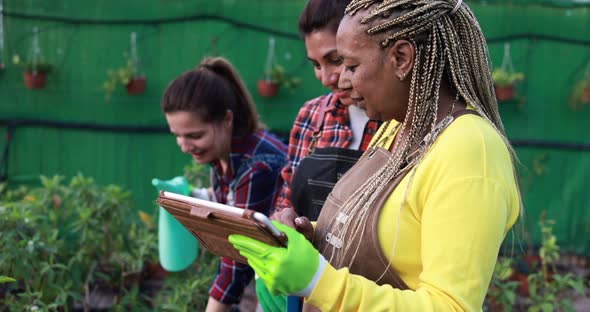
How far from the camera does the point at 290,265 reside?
110cm

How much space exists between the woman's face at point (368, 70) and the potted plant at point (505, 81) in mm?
3481

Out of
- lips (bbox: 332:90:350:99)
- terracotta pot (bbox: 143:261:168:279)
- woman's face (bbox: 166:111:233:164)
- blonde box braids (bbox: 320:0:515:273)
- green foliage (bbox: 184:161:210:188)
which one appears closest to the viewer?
blonde box braids (bbox: 320:0:515:273)

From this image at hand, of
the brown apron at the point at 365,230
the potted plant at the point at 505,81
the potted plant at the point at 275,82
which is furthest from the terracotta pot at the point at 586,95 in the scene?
the brown apron at the point at 365,230

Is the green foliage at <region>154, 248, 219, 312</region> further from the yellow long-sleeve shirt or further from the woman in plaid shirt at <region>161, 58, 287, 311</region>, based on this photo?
the yellow long-sleeve shirt

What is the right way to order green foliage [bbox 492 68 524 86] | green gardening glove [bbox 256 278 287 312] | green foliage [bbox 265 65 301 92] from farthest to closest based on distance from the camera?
1. green foliage [bbox 265 65 301 92]
2. green foliage [bbox 492 68 524 86]
3. green gardening glove [bbox 256 278 287 312]

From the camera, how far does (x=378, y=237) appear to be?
1.18 metres

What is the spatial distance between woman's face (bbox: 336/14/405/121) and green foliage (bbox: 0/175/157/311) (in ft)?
5.89

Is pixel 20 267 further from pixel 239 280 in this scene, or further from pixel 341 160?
pixel 341 160

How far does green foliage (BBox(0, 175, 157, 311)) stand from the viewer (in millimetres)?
2588

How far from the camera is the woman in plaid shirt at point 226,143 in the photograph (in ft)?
7.18

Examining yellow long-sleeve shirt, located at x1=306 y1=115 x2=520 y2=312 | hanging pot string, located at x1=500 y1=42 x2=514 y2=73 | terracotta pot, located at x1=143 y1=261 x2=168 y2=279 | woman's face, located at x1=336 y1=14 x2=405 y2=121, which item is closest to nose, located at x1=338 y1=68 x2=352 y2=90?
woman's face, located at x1=336 y1=14 x2=405 y2=121

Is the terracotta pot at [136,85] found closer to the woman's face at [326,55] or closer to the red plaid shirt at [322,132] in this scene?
the red plaid shirt at [322,132]

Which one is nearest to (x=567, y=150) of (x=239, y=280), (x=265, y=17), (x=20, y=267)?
(x=265, y=17)

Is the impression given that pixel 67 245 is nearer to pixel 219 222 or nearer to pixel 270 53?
pixel 219 222
